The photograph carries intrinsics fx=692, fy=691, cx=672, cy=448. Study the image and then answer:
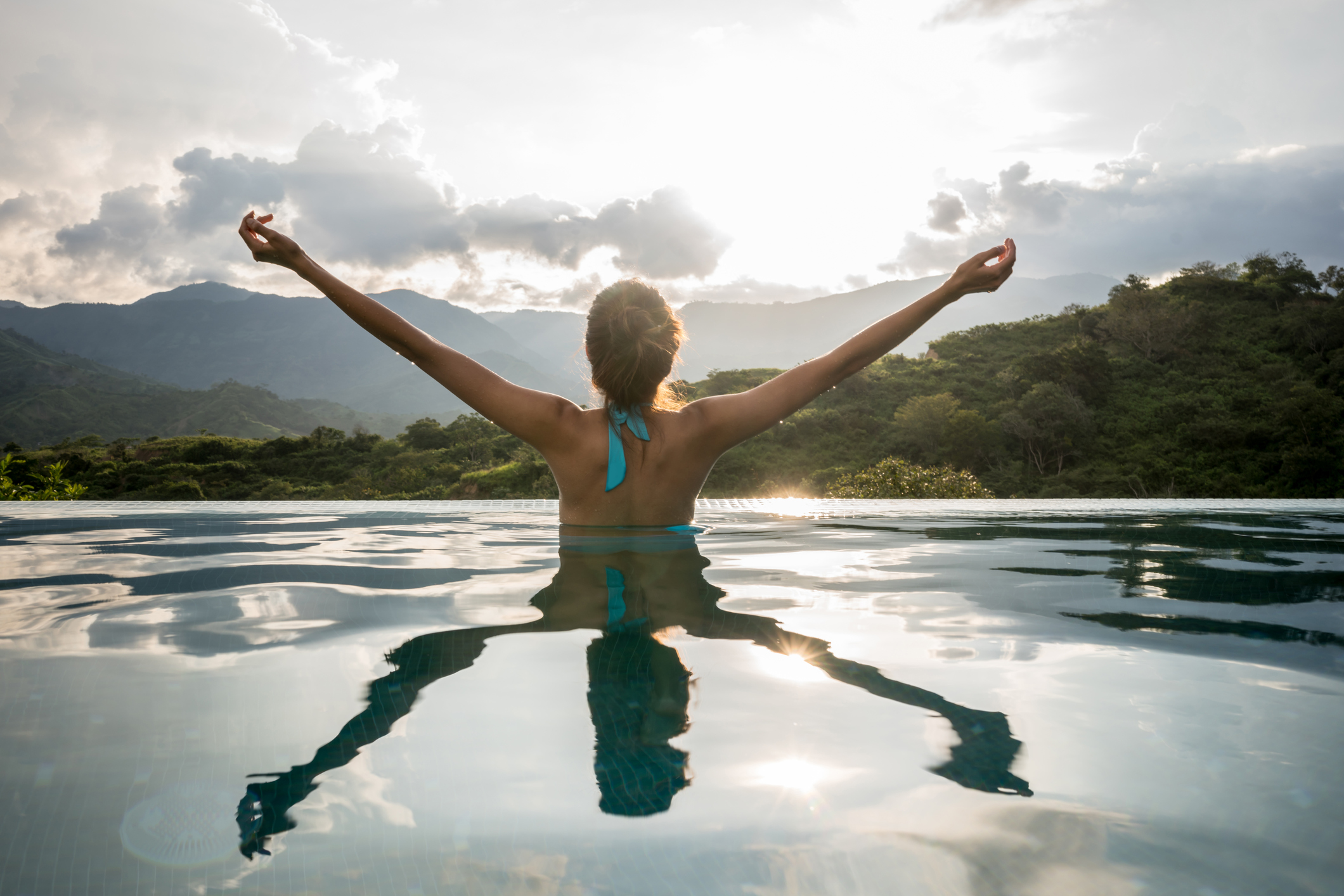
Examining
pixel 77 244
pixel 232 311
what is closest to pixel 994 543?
pixel 77 244

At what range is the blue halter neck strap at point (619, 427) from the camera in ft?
7.27

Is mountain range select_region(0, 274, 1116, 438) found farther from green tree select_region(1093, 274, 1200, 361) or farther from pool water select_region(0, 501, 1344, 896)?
pool water select_region(0, 501, 1344, 896)

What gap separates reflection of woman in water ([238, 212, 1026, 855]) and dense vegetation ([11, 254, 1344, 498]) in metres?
16.8

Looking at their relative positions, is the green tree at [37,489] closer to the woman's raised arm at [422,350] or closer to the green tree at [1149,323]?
the woman's raised arm at [422,350]

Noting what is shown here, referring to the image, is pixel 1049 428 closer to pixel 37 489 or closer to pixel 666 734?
pixel 37 489

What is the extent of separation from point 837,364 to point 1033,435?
2353 cm

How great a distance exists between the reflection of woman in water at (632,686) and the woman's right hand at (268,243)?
109 cm

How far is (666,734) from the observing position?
1100 millimetres

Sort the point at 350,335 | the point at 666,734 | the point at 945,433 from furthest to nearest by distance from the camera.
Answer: the point at 350,335, the point at 945,433, the point at 666,734

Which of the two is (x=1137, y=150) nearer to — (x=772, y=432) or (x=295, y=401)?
(x=772, y=432)

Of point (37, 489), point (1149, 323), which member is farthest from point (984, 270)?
point (1149, 323)

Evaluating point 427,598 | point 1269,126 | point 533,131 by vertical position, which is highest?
point 1269,126

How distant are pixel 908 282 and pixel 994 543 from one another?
102011mm

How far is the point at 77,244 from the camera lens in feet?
281
